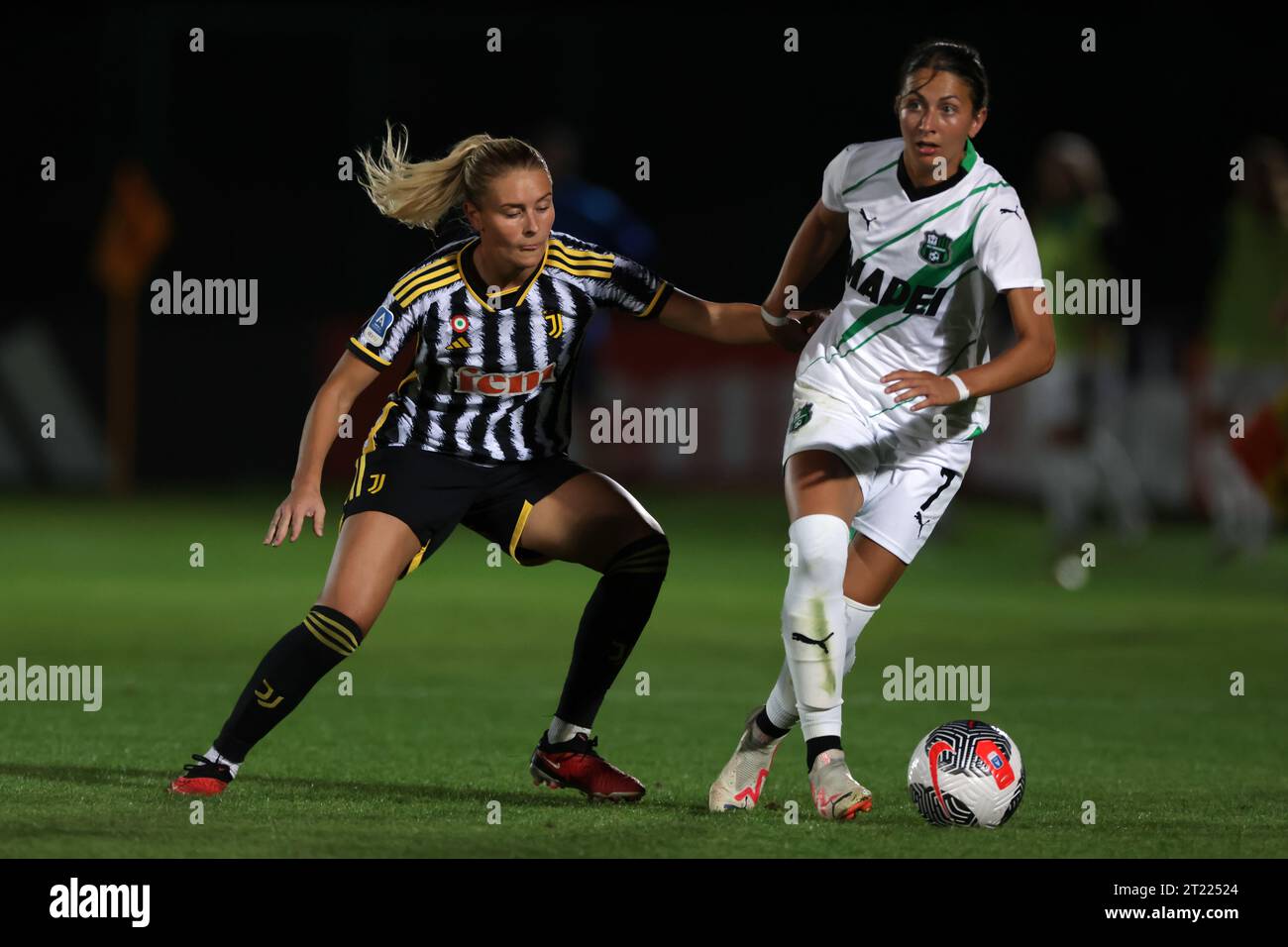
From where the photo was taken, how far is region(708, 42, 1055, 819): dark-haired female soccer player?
18.1 feet

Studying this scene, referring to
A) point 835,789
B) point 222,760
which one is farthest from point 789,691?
point 222,760

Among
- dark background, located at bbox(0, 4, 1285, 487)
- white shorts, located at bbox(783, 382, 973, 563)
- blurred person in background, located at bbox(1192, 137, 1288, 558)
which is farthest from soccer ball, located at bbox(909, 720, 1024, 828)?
dark background, located at bbox(0, 4, 1285, 487)

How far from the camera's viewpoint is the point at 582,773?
5.96 meters

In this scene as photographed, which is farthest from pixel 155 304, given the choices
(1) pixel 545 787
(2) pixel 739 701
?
(1) pixel 545 787

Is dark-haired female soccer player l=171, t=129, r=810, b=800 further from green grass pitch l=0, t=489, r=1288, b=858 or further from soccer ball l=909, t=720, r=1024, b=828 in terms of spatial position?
soccer ball l=909, t=720, r=1024, b=828

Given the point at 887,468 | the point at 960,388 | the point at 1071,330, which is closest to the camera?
the point at 960,388

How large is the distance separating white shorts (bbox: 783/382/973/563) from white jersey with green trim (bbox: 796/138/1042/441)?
39mm

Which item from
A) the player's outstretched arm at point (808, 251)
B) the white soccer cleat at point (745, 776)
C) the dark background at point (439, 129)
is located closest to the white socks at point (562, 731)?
the white soccer cleat at point (745, 776)

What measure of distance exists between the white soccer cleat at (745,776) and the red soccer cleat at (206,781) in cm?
135

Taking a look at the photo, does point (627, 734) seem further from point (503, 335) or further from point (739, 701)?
point (503, 335)

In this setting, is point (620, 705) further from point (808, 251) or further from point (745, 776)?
point (808, 251)

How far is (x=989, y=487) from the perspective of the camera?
17797 millimetres

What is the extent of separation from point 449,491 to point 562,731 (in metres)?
0.80

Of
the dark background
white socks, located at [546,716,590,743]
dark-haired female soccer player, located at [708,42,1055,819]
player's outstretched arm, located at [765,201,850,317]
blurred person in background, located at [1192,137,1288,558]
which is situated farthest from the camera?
the dark background
